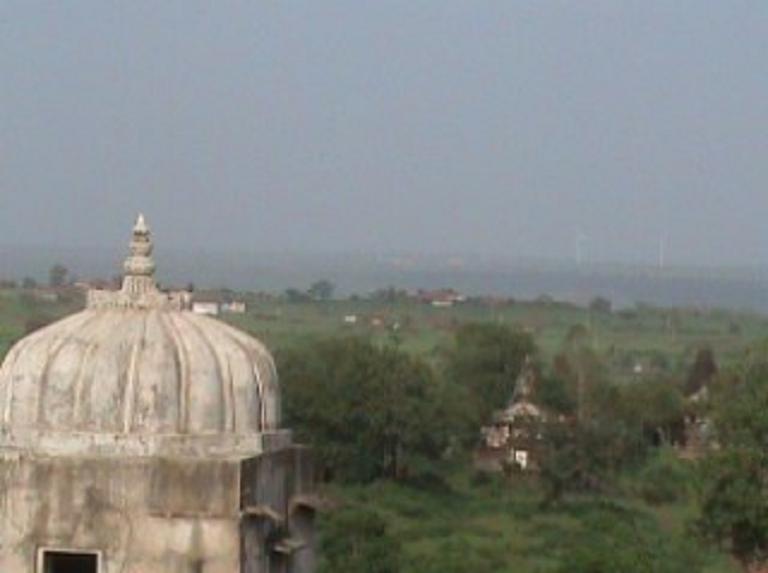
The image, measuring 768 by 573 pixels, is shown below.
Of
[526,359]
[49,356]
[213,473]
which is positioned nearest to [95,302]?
[49,356]

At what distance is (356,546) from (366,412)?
1366 cm

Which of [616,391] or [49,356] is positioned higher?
[49,356]

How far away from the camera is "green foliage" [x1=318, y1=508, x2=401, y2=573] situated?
68.0ft

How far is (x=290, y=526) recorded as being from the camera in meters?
6.51

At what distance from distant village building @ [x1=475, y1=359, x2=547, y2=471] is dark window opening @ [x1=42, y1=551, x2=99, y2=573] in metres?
29.4

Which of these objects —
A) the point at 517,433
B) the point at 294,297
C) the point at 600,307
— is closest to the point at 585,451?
the point at 517,433

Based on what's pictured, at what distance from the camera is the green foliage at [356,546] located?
2072cm

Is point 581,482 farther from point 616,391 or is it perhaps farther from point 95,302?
point 95,302

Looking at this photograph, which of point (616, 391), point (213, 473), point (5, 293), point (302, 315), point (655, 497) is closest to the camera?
point (213, 473)

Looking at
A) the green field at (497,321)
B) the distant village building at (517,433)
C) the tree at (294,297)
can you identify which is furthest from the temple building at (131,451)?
the tree at (294,297)

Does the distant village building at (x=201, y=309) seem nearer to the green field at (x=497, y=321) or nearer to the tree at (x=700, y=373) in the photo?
the green field at (x=497, y=321)

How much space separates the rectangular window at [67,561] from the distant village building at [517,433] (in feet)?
96.4

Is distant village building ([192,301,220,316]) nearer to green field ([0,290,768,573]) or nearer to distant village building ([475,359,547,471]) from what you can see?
green field ([0,290,768,573])

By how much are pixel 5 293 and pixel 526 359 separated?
53632 millimetres
